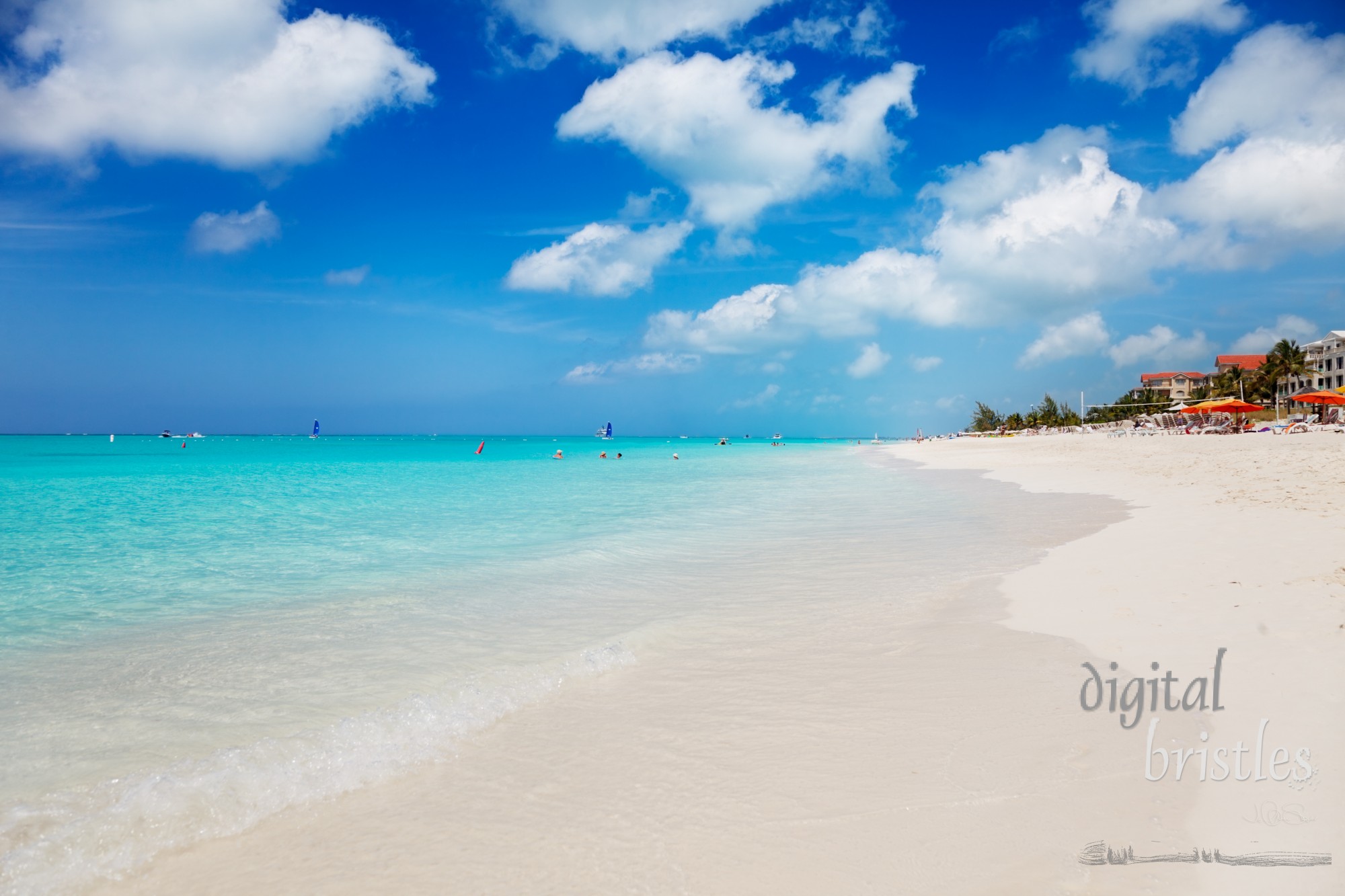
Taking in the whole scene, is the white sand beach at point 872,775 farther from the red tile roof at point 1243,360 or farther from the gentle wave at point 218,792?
the red tile roof at point 1243,360

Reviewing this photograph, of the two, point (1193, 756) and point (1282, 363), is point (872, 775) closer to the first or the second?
point (1193, 756)

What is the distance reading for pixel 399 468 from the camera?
46562mm

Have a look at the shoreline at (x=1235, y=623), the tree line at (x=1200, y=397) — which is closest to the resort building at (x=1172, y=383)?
the tree line at (x=1200, y=397)

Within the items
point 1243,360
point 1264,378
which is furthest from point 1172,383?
point 1264,378

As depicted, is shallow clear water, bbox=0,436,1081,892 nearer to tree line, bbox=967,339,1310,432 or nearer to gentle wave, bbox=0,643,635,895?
gentle wave, bbox=0,643,635,895

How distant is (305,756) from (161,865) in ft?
3.23

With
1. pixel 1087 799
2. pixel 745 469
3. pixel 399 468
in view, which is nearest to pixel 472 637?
pixel 1087 799

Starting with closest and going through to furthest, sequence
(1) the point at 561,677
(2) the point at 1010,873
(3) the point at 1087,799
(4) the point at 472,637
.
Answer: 1. (2) the point at 1010,873
2. (3) the point at 1087,799
3. (1) the point at 561,677
4. (4) the point at 472,637

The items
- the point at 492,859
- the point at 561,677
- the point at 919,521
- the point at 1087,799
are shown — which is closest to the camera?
the point at 492,859

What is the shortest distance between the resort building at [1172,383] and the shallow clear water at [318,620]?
12828 cm

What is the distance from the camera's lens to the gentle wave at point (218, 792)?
3.10 meters

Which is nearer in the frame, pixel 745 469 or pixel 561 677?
pixel 561 677

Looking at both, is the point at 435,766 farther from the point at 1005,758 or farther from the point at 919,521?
the point at 919,521

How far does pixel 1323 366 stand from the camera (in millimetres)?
86938
